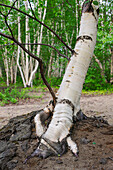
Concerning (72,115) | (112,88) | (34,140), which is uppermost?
(72,115)

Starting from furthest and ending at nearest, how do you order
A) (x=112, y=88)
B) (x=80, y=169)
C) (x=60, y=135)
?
(x=112, y=88)
(x=60, y=135)
(x=80, y=169)

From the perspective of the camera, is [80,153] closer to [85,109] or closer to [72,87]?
[72,87]

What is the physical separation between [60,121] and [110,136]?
653mm

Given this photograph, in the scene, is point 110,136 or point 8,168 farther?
point 110,136

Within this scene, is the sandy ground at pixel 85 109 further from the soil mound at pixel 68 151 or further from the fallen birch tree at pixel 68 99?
the fallen birch tree at pixel 68 99

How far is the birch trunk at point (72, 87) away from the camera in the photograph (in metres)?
1.39

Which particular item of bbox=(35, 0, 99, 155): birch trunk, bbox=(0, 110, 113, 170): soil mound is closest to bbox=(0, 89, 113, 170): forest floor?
bbox=(0, 110, 113, 170): soil mound

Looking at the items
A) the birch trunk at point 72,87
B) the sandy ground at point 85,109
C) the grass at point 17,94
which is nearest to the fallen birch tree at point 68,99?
the birch trunk at point 72,87

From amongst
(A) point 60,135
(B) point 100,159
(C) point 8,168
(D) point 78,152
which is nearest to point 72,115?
(A) point 60,135

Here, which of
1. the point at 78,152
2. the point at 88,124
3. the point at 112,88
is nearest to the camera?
the point at 78,152

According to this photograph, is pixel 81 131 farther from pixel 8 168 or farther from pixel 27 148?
pixel 8 168

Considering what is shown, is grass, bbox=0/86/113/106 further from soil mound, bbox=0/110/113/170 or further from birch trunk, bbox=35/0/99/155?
birch trunk, bbox=35/0/99/155

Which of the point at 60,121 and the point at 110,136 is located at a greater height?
the point at 60,121

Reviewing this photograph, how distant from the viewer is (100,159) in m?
1.17
